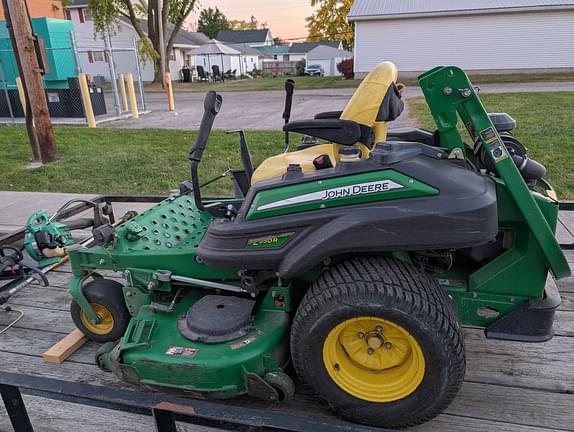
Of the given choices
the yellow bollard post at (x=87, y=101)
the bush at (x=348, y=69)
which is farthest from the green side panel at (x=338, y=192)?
the bush at (x=348, y=69)

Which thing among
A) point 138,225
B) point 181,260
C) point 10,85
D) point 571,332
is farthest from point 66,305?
point 10,85

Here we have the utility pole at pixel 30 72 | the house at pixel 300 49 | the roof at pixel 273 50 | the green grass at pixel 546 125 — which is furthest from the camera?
the roof at pixel 273 50

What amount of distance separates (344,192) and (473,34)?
859 inches

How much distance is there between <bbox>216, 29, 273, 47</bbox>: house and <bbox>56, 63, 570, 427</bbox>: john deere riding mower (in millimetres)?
62433

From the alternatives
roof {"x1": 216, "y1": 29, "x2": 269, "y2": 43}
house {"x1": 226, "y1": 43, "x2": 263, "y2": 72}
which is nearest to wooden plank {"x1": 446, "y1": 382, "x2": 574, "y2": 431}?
house {"x1": 226, "y1": 43, "x2": 263, "y2": 72}

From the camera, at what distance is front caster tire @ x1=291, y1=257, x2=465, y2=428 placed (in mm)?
1680

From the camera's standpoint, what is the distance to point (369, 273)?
1760mm

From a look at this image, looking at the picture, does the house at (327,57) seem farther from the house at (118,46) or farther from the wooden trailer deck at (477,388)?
the wooden trailer deck at (477,388)

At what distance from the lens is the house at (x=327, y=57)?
45125 millimetres

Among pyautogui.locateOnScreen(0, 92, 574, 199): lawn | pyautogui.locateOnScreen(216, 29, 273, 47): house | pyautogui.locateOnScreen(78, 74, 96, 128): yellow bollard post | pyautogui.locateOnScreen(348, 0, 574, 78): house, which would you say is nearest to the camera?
pyautogui.locateOnScreen(0, 92, 574, 199): lawn

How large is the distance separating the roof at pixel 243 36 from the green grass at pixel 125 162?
55.8 metres

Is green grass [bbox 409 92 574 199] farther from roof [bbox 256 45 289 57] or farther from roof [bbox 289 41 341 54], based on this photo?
roof [bbox 256 45 289 57]

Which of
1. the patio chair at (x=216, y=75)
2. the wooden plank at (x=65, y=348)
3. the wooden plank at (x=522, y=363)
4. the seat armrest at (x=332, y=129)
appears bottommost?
the patio chair at (x=216, y=75)

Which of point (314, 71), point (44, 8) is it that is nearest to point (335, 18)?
point (314, 71)
